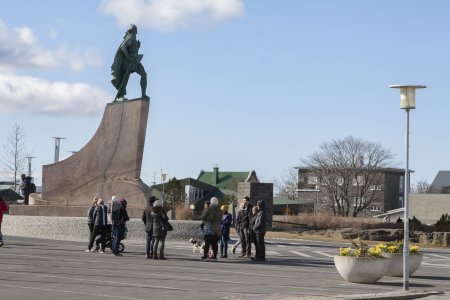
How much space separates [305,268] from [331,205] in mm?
80285

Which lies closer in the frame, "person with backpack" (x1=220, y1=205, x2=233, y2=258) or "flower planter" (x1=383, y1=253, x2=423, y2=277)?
"flower planter" (x1=383, y1=253, x2=423, y2=277)

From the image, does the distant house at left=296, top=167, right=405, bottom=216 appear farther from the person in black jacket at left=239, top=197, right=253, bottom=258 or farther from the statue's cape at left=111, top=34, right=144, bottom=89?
the person in black jacket at left=239, top=197, right=253, bottom=258

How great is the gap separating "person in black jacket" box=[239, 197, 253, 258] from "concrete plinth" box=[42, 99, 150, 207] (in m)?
7.00

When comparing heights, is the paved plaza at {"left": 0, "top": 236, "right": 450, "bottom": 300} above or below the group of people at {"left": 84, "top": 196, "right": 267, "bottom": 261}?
below

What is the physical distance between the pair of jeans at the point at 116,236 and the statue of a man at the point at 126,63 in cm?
904

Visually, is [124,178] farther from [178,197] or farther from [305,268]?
[178,197]

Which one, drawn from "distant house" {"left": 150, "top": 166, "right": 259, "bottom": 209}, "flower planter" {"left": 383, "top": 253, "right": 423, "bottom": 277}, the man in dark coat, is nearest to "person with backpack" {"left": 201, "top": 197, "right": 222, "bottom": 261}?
"flower planter" {"left": 383, "top": 253, "right": 423, "bottom": 277}

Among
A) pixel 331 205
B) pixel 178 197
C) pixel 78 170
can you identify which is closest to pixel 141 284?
pixel 78 170

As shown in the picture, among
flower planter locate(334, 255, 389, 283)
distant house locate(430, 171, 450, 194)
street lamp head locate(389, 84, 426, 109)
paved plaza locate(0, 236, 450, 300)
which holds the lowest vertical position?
paved plaza locate(0, 236, 450, 300)

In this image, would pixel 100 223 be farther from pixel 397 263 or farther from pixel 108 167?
pixel 397 263

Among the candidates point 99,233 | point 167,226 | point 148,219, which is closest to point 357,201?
point 99,233

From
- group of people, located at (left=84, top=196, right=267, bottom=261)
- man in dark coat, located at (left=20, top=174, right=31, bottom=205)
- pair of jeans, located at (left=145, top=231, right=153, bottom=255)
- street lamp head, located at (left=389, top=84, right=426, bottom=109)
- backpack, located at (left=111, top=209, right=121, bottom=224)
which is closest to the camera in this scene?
street lamp head, located at (left=389, top=84, right=426, bottom=109)

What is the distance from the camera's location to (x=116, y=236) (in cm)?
2617

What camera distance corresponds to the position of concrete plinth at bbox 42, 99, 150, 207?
3388 cm
